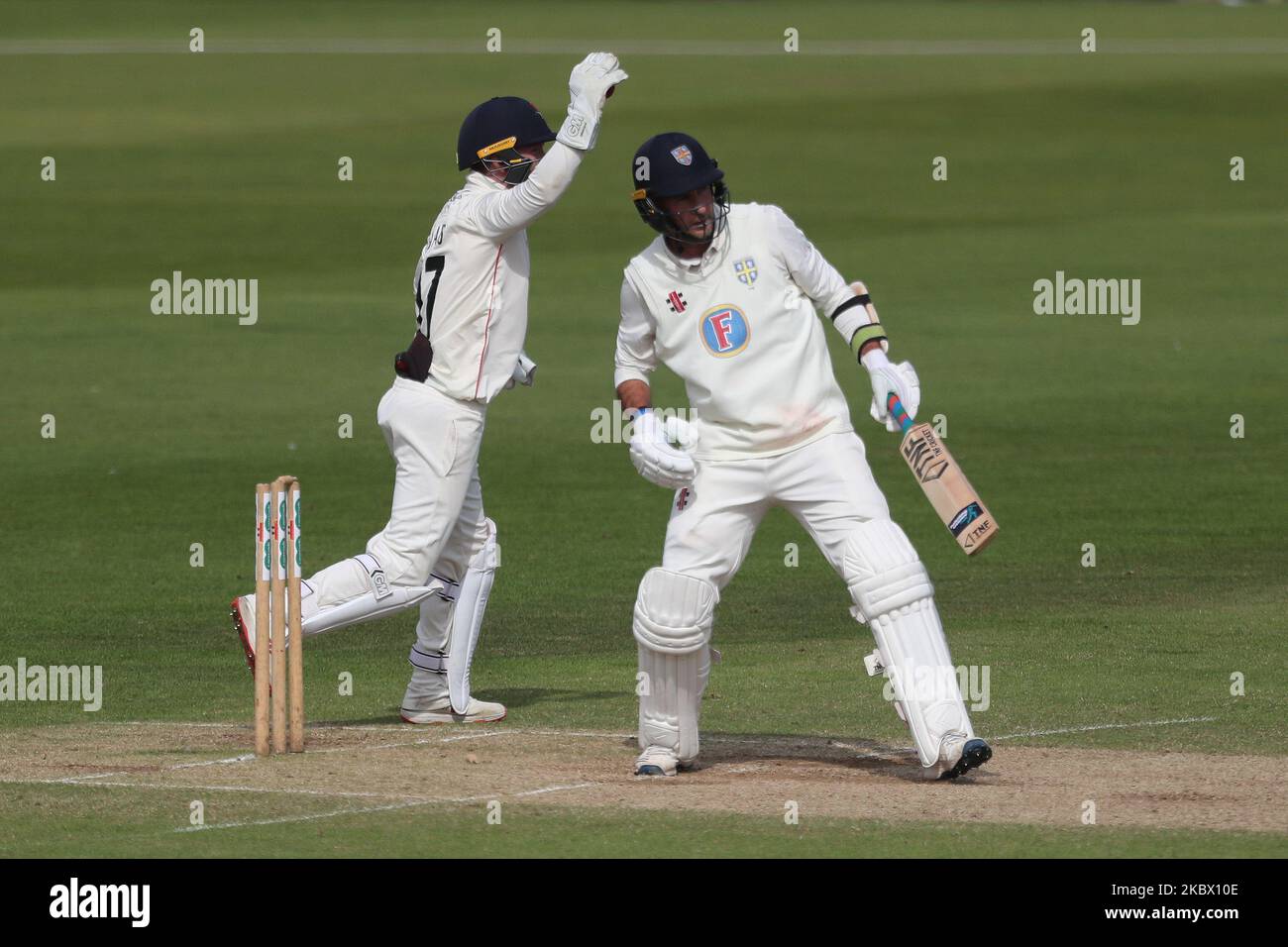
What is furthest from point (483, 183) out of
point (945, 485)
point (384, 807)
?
point (384, 807)

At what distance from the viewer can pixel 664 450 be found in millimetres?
8828

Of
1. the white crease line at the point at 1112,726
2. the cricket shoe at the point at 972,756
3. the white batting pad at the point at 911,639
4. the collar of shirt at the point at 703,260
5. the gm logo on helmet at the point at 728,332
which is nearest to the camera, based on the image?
the cricket shoe at the point at 972,756

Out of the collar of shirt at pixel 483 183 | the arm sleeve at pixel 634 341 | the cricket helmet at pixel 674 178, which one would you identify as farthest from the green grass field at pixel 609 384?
the collar of shirt at pixel 483 183

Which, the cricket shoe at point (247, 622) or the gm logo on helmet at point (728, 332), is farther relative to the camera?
the cricket shoe at point (247, 622)

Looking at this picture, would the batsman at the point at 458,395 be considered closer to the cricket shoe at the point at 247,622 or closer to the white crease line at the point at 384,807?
the cricket shoe at the point at 247,622

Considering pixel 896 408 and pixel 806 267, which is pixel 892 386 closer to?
pixel 896 408

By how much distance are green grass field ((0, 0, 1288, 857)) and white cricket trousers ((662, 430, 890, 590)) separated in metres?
0.96

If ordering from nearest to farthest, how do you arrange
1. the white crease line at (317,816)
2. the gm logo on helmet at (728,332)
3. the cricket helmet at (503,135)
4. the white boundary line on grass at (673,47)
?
1. the white crease line at (317,816)
2. the gm logo on helmet at (728,332)
3. the cricket helmet at (503,135)
4. the white boundary line on grass at (673,47)

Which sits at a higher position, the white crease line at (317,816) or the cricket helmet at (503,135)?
the cricket helmet at (503,135)

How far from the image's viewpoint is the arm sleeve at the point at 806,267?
905 centimetres

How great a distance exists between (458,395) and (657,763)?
2034mm

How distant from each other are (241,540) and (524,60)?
4286cm

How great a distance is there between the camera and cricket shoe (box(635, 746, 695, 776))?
8938 mm

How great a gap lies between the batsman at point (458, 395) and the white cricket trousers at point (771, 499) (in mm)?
1416
